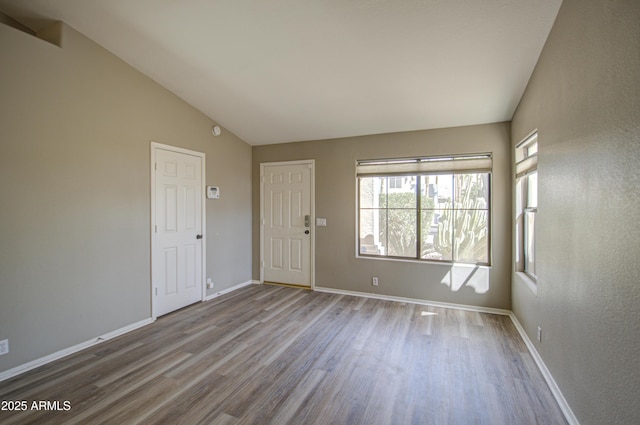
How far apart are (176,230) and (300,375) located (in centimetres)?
256

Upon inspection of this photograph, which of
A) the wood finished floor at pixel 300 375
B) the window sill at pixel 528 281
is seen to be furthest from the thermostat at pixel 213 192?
the window sill at pixel 528 281

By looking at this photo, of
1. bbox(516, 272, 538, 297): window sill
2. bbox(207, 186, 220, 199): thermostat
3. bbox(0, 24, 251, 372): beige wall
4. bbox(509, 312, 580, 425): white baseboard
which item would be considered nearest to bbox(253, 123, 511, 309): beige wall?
bbox(516, 272, 538, 297): window sill

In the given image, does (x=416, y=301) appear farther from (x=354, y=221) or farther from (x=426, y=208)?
(x=354, y=221)

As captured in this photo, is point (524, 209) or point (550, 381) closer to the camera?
point (550, 381)

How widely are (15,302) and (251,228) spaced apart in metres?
3.21

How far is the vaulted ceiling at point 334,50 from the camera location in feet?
7.62

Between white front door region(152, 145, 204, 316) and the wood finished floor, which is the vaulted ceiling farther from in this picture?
the wood finished floor

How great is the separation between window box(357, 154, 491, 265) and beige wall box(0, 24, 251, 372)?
297 centimetres

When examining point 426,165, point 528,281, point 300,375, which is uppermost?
point 426,165

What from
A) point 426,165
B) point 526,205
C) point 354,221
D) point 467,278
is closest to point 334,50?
point 426,165

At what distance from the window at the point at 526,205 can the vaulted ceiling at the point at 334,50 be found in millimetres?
613

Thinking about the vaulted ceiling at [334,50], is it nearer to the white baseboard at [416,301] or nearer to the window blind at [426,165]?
the window blind at [426,165]

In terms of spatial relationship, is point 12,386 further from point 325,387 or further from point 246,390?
point 325,387

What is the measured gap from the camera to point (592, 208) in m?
1.66
